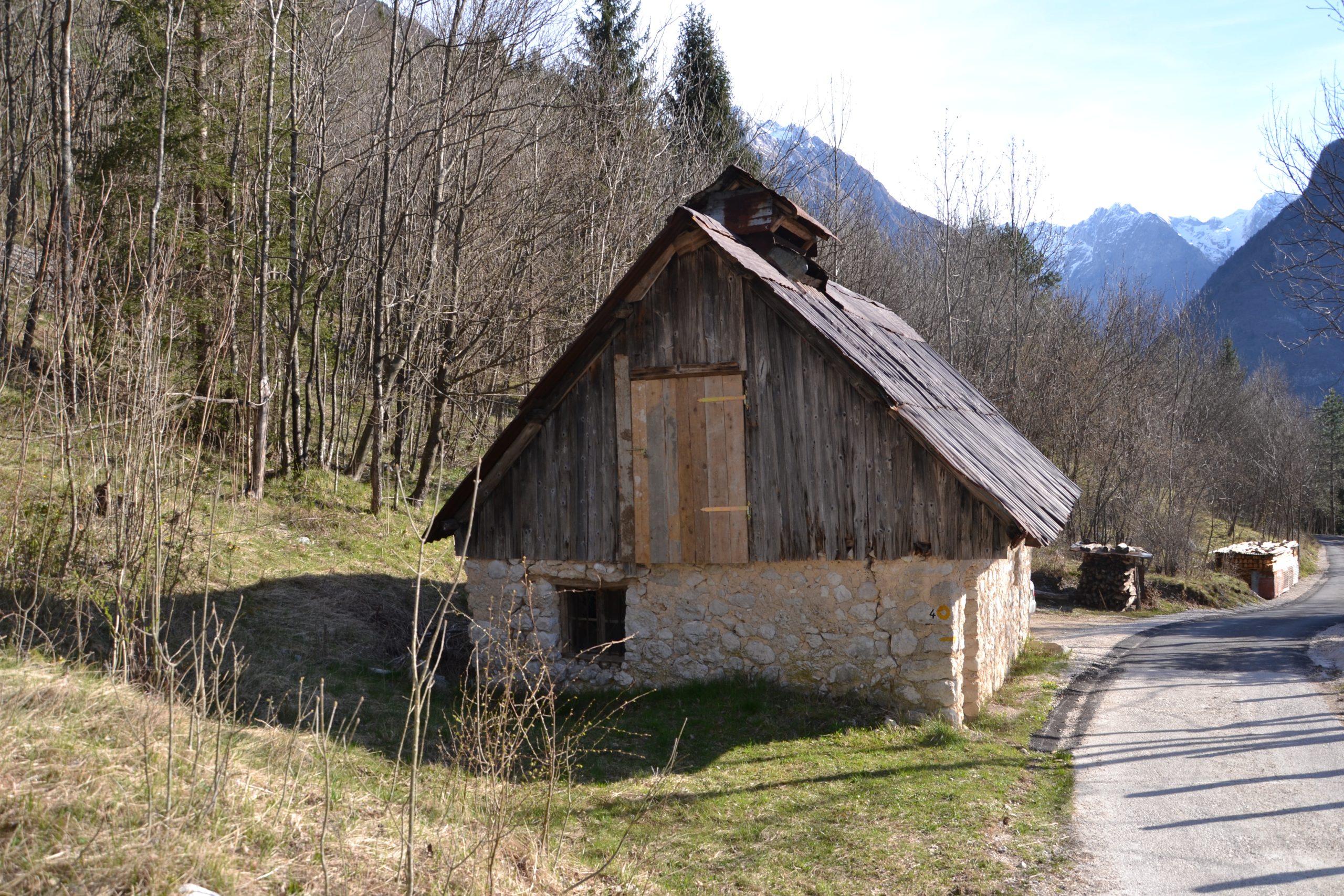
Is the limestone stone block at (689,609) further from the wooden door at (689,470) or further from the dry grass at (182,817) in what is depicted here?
the dry grass at (182,817)

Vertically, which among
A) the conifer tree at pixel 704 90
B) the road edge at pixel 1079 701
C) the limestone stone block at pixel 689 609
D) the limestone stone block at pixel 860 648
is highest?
the conifer tree at pixel 704 90

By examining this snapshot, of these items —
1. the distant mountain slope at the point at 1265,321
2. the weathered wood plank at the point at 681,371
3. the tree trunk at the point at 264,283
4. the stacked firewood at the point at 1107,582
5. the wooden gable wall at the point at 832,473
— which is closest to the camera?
the wooden gable wall at the point at 832,473

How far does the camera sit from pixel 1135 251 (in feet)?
536

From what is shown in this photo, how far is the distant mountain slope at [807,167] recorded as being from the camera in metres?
23.8

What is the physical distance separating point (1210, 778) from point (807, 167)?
2005 centimetres

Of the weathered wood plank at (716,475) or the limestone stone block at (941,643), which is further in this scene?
the weathered wood plank at (716,475)

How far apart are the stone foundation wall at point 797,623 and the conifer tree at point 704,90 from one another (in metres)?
18.2

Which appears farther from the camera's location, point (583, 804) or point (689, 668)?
point (689, 668)

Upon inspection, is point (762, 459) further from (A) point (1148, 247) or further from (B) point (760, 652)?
(A) point (1148, 247)

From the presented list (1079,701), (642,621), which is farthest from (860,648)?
(1079,701)

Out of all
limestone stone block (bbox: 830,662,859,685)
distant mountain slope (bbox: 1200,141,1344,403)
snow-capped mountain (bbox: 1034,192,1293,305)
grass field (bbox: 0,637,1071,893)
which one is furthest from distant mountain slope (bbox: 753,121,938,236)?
snow-capped mountain (bbox: 1034,192,1293,305)

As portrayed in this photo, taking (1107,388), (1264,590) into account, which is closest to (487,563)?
(1264,590)

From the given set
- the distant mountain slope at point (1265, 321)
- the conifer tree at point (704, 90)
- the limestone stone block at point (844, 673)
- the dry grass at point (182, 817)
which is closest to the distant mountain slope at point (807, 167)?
the conifer tree at point (704, 90)

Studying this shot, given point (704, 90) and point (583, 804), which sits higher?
point (704, 90)
